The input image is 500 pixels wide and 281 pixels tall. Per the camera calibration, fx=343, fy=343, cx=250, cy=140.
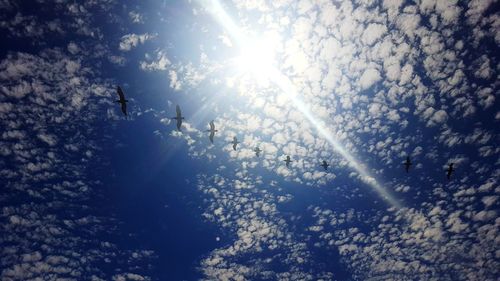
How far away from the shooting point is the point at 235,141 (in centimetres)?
1689

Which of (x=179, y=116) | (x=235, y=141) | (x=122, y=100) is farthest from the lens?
(x=235, y=141)

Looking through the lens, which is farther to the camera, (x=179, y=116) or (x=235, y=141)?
(x=235, y=141)

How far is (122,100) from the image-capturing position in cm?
1341

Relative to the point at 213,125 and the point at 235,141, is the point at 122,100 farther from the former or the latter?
the point at 235,141

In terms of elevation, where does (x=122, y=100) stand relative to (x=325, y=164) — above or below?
below

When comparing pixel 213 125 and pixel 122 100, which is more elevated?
Answer: pixel 213 125

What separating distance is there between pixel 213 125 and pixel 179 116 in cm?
164

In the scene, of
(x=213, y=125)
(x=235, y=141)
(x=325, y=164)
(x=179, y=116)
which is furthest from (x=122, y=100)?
(x=325, y=164)

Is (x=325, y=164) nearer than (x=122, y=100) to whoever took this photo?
No

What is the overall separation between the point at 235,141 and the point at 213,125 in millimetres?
1477

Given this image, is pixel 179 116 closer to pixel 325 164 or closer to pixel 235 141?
pixel 235 141

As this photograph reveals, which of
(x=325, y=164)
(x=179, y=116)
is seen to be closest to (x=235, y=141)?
(x=179, y=116)

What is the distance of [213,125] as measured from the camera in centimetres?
1611

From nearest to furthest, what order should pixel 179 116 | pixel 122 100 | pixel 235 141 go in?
pixel 122 100 → pixel 179 116 → pixel 235 141
